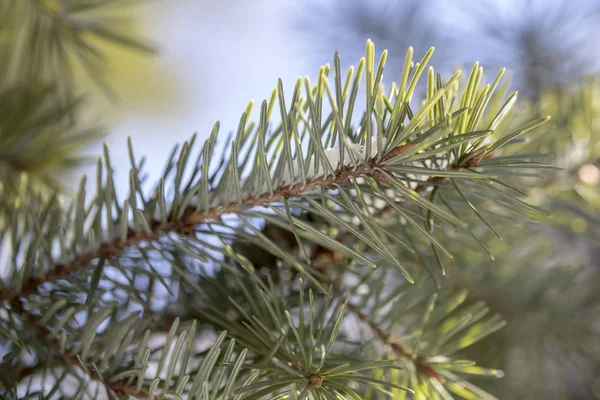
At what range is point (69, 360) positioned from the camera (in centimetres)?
25

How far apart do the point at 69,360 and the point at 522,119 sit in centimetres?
31

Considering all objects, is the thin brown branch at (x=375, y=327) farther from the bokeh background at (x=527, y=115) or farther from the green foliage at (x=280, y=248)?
the bokeh background at (x=527, y=115)

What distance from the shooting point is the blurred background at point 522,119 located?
418 mm

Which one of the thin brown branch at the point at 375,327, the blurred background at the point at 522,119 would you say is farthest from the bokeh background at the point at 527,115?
the thin brown branch at the point at 375,327

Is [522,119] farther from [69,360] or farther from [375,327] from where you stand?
[69,360]

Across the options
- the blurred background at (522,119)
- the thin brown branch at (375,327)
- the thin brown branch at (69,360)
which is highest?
the blurred background at (522,119)

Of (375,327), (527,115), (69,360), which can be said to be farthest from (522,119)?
(69,360)

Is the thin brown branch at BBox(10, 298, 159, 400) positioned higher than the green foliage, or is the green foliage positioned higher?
the green foliage

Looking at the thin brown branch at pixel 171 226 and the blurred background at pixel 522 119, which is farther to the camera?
the blurred background at pixel 522 119

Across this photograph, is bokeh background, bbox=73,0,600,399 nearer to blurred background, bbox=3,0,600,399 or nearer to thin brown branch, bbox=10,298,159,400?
blurred background, bbox=3,0,600,399

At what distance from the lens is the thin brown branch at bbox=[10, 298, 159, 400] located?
239 mm

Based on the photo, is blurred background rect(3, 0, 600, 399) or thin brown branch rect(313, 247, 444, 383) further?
blurred background rect(3, 0, 600, 399)

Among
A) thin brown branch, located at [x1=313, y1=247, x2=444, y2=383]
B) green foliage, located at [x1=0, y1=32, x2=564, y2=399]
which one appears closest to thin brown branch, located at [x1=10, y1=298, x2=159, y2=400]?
green foliage, located at [x1=0, y1=32, x2=564, y2=399]

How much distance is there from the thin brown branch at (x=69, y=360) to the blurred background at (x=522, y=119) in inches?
3.2
